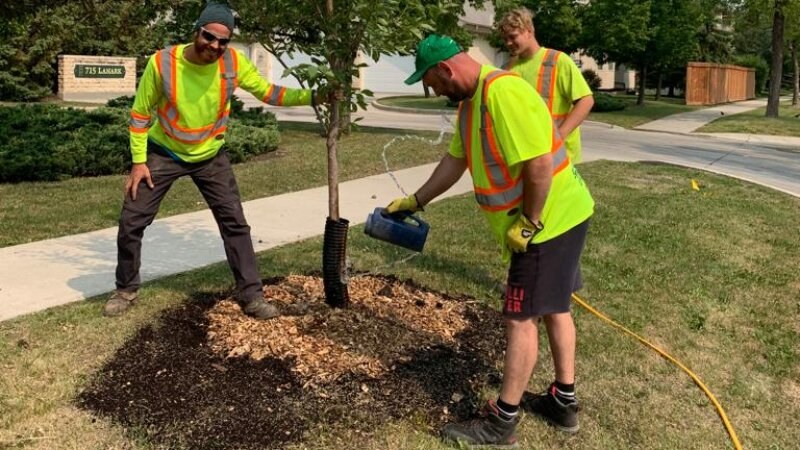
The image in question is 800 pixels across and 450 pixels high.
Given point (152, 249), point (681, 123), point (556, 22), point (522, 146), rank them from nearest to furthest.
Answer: point (522, 146) → point (152, 249) → point (681, 123) → point (556, 22)

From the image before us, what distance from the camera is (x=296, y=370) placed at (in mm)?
3592

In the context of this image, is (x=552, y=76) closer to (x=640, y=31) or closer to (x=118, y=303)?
(x=118, y=303)

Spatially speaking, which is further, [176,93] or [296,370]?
[176,93]

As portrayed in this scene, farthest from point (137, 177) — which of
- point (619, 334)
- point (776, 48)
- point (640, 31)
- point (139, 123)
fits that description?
point (640, 31)

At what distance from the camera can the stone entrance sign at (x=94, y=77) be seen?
24922 millimetres

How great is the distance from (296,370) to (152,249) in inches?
109

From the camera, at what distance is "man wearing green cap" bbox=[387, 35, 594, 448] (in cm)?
270

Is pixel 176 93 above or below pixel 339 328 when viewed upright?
above

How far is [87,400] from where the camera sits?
3.30 m

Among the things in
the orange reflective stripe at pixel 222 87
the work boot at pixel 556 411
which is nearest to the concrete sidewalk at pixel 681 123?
the orange reflective stripe at pixel 222 87

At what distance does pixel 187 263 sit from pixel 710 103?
3457cm

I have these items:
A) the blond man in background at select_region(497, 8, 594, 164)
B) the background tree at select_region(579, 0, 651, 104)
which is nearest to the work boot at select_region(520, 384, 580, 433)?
the blond man in background at select_region(497, 8, 594, 164)

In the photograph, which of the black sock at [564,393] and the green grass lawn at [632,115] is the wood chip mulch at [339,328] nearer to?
the black sock at [564,393]

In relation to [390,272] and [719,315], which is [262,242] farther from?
[719,315]
